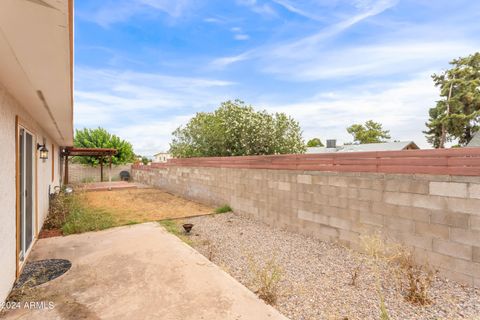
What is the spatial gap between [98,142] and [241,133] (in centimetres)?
1389

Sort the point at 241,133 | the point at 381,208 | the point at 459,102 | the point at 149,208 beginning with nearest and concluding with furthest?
the point at 381,208
the point at 149,208
the point at 241,133
the point at 459,102

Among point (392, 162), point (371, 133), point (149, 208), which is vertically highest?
point (371, 133)

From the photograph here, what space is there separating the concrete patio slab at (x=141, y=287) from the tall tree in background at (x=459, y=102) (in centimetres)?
2705

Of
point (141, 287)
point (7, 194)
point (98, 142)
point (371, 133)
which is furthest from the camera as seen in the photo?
point (371, 133)

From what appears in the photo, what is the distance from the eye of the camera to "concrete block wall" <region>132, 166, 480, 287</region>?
333 cm

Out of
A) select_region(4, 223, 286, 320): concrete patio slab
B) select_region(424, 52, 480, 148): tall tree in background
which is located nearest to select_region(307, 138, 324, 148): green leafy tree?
select_region(424, 52, 480, 148): tall tree in background

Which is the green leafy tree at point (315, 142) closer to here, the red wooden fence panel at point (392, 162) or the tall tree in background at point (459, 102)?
the tall tree in background at point (459, 102)

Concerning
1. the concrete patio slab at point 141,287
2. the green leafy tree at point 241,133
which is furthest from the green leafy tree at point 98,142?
the concrete patio slab at point 141,287

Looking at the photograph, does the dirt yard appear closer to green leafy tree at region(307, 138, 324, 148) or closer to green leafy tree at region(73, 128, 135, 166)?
green leafy tree at region(73, 128, 135, 166)

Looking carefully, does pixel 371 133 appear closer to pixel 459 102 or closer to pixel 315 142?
pixel 315 142

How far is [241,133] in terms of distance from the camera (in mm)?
15508

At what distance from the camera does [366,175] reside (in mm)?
4586

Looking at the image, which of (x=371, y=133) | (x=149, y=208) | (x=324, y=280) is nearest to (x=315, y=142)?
(x=371, y=133)

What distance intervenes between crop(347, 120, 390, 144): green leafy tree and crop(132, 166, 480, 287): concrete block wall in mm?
37135
